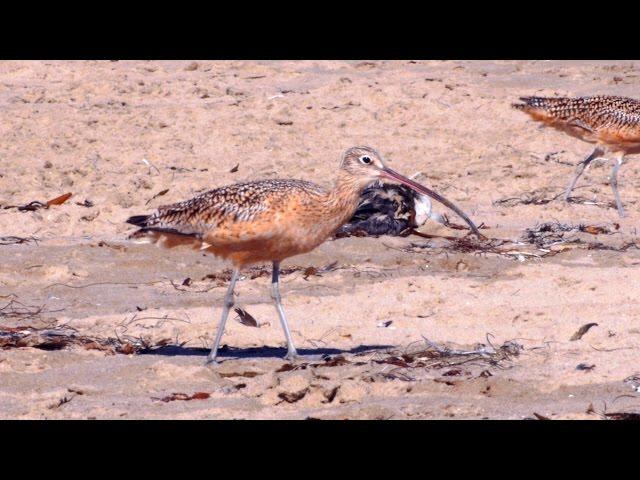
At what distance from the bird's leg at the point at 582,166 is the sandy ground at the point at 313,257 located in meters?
0.18

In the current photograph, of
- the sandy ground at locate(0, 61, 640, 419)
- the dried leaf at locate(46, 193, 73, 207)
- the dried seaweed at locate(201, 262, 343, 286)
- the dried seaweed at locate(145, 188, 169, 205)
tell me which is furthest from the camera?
the dried seaweed at locate(145, 188, 169, 205)

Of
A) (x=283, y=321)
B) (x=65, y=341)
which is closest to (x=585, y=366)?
(x=283, y=321)

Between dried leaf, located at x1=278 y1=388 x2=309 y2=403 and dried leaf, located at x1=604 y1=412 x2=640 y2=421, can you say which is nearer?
dried leaf, located at x1=604 y1=412 x2=640 y2=421

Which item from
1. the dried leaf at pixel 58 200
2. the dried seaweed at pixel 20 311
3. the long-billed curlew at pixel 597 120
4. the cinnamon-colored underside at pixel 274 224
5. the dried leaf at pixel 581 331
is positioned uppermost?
the cinnamon-colored underside at pixel 274 224

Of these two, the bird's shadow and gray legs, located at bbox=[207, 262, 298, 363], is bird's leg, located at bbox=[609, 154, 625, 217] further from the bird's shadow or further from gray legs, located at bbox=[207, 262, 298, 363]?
gray legs, located at bbox=[207, 262, 298, 363]

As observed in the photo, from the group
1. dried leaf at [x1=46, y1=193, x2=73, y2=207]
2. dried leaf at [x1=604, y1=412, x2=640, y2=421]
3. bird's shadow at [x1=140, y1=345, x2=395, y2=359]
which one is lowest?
bird's shadow at [x1=140, y1=345, x2=395, y2=359]

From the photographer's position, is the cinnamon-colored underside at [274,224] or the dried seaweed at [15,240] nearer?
the cinnamon-colored underside at [274,224]

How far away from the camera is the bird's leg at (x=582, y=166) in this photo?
13.3 meters

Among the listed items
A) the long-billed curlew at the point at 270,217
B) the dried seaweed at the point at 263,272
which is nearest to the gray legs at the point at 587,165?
the dried seaweed at the point at 263,272

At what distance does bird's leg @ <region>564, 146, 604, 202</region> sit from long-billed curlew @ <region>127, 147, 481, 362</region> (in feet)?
16.1

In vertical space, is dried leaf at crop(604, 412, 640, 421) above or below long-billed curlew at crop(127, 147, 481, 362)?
below

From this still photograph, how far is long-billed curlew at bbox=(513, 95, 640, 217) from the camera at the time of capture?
45.6 feet

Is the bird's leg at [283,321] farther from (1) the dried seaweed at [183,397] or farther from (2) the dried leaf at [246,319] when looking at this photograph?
(1) the dried seaweed at [183,397]

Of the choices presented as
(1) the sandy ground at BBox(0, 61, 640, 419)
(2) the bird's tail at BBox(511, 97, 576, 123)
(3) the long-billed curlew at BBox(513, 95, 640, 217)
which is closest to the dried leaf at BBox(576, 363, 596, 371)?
(1) the sandy ground at BBox(0, 61, 640, 419)
